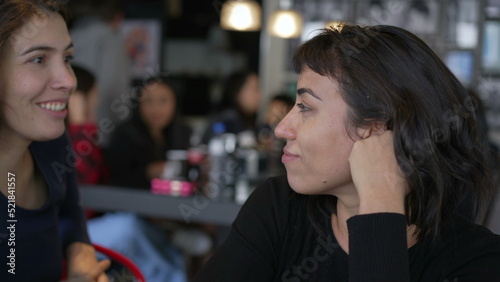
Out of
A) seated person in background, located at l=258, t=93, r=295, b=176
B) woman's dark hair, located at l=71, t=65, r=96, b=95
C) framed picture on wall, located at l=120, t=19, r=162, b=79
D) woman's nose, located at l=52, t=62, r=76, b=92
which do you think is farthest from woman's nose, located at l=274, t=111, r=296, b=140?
framed picture on wall, located at l=120, t=19, r=162, b=79

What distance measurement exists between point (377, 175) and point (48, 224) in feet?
2.69

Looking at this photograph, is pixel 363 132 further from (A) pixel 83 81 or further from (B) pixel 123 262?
(A) pixel 83 81

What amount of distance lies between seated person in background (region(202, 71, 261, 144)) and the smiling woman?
3.07m

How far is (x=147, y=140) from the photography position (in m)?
3.72

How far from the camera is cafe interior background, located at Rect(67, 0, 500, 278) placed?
5512 millimetres

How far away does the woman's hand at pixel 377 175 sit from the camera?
4.12 feet

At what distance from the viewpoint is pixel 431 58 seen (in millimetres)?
1346

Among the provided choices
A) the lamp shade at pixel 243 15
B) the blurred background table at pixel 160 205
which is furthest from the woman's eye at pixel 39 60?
the lamp shade at pixel 243 15

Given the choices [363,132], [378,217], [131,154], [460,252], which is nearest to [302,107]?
[363,132]

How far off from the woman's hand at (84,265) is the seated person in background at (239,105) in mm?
2978

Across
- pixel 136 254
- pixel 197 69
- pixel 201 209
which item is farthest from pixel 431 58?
pixel 197 69

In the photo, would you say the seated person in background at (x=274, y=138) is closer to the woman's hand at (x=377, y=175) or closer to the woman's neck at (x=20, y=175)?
the woman's neck at (x=20, y=175)

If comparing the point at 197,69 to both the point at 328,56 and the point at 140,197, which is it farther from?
the point at 328,56

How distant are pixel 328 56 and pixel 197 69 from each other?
6.66m
